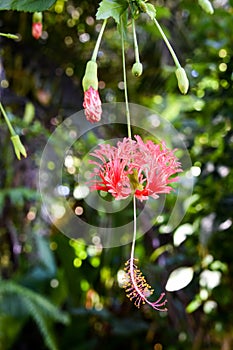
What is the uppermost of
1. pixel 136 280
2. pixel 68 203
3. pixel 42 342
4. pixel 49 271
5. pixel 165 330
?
pixel 136 280

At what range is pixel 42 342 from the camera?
1.69 m

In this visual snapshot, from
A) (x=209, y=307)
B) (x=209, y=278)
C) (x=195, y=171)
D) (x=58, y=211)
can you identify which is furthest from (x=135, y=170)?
(x=58, y=211)

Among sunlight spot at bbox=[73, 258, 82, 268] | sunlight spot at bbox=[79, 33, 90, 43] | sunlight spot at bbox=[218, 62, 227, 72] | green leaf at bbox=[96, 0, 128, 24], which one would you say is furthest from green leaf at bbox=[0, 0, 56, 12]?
sunlight spot at bbox=[73, 258, 82, 268]

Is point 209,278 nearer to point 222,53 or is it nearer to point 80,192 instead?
→ point 80,192

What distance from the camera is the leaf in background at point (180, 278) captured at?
1.01 meters

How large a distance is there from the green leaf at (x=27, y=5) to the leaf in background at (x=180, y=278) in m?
Result: 0.68

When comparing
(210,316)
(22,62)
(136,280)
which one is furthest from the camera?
(22,62)

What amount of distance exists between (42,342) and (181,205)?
817mm

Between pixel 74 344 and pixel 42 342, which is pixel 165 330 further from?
pixel 42 342

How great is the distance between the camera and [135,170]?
45cm

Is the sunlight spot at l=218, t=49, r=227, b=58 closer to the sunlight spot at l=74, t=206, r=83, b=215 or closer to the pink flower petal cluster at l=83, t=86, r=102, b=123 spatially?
the sunlight spot at l=74, t=206, r=83, b=215

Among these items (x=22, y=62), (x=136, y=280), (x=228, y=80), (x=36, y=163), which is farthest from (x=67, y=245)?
(x=136, y=280)

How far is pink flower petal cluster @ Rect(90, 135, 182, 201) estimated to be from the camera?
1.44 ft

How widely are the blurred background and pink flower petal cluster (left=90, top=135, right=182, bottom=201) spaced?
1.58 feet
